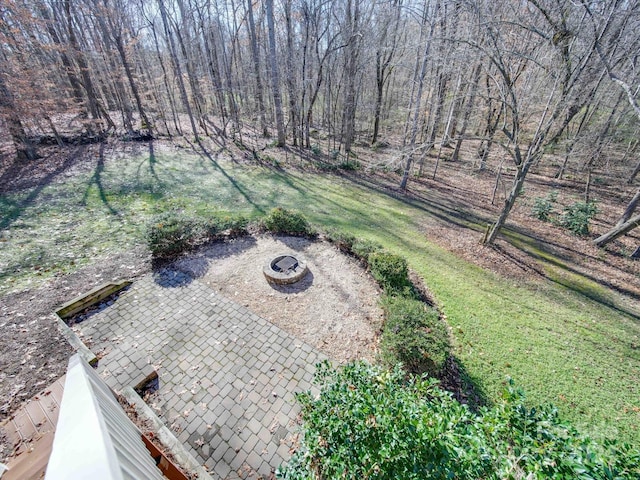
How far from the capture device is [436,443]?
1.87 metres

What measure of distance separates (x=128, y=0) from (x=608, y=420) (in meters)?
28.7

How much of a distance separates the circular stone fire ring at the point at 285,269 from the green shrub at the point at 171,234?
269cm

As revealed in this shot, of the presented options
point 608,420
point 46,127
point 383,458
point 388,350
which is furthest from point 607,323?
point 46,127

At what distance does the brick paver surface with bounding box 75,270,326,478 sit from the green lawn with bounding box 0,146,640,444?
299 cm

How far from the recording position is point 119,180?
A: 11.7 m

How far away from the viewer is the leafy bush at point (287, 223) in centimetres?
858

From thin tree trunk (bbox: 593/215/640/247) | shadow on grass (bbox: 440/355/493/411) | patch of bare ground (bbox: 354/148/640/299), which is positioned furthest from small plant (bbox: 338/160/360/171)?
shadow on grass (bbox: 440/355/493/411)

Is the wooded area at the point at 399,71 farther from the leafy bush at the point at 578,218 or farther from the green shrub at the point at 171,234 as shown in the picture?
the green shrub at the point at 171,234

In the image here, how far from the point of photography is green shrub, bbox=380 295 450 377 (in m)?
4.28

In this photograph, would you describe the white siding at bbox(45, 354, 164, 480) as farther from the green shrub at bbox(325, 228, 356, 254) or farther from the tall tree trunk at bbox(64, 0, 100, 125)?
the tall tree trunk at bbox(64, 0, 100, 125)

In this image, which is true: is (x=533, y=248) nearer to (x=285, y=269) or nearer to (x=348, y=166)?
(x=285, y=269)

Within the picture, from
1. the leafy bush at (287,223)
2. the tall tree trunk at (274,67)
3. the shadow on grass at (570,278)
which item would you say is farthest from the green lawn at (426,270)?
the tall tree trunk at (274,67)

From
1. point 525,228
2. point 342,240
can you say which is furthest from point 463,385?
point 525,228

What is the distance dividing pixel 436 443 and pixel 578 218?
43.9 feet
